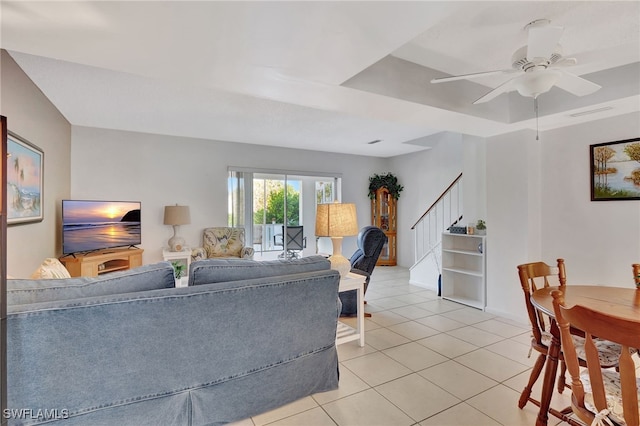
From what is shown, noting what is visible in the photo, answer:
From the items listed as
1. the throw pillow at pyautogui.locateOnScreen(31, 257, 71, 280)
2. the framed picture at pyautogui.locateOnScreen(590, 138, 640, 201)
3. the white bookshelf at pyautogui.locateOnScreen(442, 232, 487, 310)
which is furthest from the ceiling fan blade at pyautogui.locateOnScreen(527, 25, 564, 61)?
the throw pillow at pyautogui.locateOnScreen(31, 257, 71, 280)

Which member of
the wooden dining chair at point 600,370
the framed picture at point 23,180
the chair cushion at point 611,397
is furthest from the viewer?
the framed picture at point 23,180

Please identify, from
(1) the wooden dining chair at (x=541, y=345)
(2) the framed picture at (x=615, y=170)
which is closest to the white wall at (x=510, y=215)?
(2) the framed picture at (x=615, y=170)

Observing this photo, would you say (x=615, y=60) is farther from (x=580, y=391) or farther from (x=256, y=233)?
(x=256, y=233)

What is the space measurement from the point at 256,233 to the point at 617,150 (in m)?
5.23

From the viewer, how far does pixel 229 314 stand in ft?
5.68

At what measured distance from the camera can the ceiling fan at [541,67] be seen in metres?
1.64

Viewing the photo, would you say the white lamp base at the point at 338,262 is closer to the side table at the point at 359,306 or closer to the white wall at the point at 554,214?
the side table at the point at 359,306

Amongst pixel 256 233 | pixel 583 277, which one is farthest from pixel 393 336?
pixel 256 233

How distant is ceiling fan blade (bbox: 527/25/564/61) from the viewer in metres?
1.54

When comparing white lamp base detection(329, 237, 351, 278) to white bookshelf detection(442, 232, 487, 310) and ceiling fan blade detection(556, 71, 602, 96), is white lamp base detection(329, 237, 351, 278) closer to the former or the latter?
ceiling fan blade detection(556, 71, 602, 96)

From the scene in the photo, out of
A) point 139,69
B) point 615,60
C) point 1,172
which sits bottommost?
point 1,172

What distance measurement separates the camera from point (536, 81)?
1971mm

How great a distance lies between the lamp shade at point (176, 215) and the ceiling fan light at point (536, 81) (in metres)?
4.48

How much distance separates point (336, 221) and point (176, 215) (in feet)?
10.2
